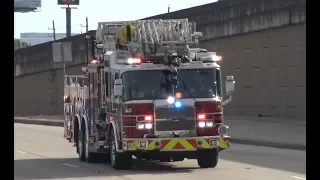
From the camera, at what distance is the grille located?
17.7 meters

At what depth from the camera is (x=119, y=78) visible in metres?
17.9

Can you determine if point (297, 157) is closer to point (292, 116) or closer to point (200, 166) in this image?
point (200, 166)

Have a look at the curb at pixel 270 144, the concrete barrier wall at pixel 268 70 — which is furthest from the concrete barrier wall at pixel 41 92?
the curb at pixel 270 144

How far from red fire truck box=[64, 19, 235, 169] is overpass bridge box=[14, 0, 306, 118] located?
15608 millimetres

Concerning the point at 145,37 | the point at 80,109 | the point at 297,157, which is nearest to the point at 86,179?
the point at 145,37

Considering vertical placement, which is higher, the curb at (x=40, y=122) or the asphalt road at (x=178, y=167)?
the asphalt road at (x=178, y=167)

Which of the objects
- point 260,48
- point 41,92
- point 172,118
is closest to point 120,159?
point 172,118

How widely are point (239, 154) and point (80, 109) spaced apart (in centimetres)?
476

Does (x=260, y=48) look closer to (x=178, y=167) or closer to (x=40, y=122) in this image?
(x=40, y=122)

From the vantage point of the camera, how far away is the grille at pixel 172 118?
17719 millimetres

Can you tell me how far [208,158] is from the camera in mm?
18953

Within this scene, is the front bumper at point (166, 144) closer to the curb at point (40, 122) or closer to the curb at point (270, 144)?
the curb at point (270, 144)

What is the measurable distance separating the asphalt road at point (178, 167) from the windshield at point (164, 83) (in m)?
1.73

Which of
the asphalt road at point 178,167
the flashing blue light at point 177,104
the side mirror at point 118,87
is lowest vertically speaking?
the asphalt road at point 178,167
